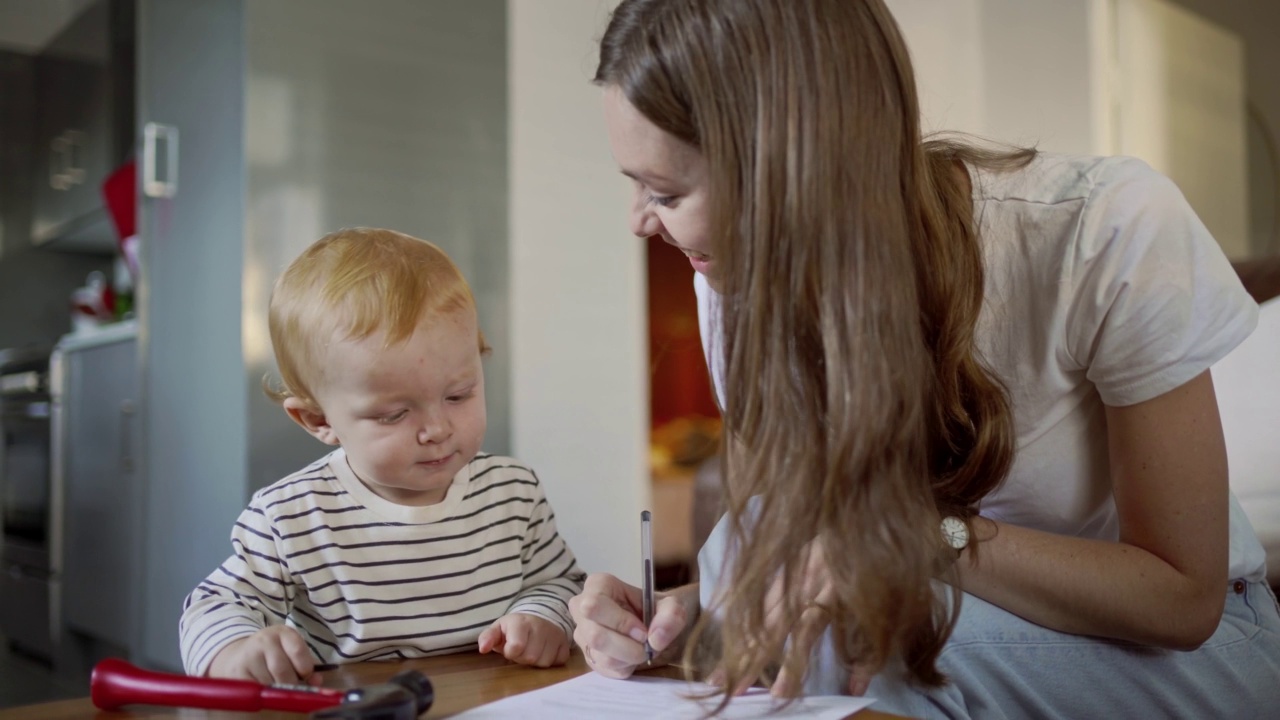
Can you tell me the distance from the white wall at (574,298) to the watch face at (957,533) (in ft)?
6.96

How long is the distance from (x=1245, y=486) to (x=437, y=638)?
3.03ft

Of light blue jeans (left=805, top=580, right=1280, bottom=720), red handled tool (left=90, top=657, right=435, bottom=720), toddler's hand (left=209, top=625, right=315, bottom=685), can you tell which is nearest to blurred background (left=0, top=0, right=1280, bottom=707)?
light blue jeans (left=805, top=580, right=1280, bottom=720)

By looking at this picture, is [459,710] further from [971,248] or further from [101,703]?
[971,248]

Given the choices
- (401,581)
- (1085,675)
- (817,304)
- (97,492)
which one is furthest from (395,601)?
(97,492)

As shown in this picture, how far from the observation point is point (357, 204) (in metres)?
2.49

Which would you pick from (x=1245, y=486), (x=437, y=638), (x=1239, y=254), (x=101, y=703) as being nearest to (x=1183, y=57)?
(x=1239, y=254)

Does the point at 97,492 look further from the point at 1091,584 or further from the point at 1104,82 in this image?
the point at 1104,82

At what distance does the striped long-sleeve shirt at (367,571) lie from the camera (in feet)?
2.76

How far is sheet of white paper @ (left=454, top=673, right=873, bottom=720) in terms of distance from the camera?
2.04 feet

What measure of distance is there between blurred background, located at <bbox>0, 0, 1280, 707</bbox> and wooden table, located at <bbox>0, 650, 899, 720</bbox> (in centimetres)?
79

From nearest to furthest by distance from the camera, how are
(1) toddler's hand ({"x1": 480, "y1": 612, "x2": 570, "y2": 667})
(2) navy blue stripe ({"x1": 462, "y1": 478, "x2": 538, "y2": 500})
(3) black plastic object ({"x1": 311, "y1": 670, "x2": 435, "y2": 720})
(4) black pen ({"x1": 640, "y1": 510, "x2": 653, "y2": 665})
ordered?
(3) black plastic object ({"x1": 311, "y1": 670, "x2": 435, "y2": 720}), (4) black pen ({"x1": 640, "y1": 510, "x2": 653, "y2": 665}), (1) toddler's hand ({"x1": 480, "y1": 612, "x2": 570, "y2": 667}), (2) navy blue stripe ({"x1": 462, "y1": 478, "x2": 538, "y2": 500})

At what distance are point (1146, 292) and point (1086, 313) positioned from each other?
0.05 m

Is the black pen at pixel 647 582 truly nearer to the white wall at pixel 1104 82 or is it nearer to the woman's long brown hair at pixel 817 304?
the woman's long brown hair at pixel 817 304

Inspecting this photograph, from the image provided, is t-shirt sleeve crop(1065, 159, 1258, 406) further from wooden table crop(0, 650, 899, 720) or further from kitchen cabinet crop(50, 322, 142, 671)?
kitchen cabinet crop(50, 322, 142, 671)
